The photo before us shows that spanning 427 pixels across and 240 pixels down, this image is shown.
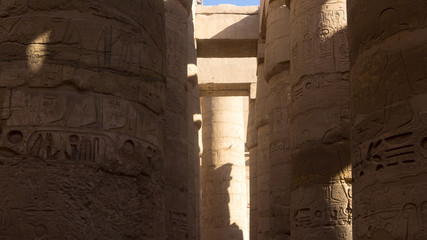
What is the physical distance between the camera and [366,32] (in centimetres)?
407

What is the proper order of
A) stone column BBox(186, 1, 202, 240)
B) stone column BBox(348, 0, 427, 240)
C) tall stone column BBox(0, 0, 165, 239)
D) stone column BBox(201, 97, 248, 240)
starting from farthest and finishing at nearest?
stone column BBox(201, 97, 248, 240) → stone column BBox(186, 1, 202, 240) → tall stone column BBox(0, 0, 165, 239) → stone column BBox(348, 0, 427, 240)

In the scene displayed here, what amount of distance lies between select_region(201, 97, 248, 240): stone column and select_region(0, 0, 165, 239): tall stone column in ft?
47.0

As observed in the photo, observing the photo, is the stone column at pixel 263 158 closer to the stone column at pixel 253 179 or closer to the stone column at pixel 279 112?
the stone column at pixel 279 112

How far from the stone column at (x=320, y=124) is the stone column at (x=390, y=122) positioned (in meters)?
3.57

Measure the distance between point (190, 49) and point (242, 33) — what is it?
540 cm

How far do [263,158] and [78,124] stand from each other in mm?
10500

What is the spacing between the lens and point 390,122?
3701mm

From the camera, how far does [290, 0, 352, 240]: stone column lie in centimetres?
759

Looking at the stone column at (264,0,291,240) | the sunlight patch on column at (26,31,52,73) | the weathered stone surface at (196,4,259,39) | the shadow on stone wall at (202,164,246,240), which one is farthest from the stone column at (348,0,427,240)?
the shadow on stone wall at (202,164,246,240)

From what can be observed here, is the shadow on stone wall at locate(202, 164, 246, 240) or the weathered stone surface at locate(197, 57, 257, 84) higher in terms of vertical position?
the weathered stone surface at locate(197, 57, 257, 84)

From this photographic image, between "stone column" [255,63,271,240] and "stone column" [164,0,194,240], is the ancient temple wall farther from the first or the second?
"stone column" [164,0,194,240]

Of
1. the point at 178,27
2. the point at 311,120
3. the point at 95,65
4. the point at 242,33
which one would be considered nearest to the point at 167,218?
the point at 311,120

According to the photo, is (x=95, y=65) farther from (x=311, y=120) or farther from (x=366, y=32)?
(x=311, y=120)

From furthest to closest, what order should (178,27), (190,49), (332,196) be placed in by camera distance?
(190,49), (178,27), (332,196)
